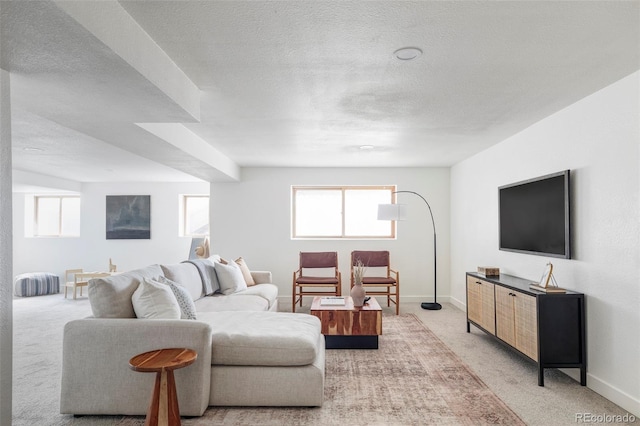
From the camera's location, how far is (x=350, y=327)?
4297 millimetres

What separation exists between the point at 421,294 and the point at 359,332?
10.1 feet

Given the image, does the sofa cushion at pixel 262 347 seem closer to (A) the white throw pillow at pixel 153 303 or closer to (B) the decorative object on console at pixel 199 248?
(A) the white throw pillow at pixel 153 303

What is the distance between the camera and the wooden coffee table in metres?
4.28

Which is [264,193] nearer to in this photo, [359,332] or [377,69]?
[359,332]

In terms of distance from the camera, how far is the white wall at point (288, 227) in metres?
7.04

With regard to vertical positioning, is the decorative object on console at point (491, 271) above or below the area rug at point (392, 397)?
above

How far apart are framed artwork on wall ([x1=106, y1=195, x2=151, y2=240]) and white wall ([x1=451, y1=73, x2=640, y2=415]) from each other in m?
7.64

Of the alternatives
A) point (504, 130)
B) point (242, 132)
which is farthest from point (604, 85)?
point (242, 132)

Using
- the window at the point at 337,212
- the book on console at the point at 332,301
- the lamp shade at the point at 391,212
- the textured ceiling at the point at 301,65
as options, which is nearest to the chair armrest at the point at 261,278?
the book on console at the point at 332,301

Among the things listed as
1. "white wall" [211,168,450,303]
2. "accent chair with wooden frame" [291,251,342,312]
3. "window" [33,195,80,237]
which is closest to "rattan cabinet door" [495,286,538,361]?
"accent chair with wooden frame" [291,251,342,312]

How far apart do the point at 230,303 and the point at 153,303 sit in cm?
153

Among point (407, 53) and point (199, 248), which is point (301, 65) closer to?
point (407, 53)

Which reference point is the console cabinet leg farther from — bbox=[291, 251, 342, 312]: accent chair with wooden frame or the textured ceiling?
bbox=[291, 251, 342, 312]: accent chair with wooden frame

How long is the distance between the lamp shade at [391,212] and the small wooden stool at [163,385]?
432cm
